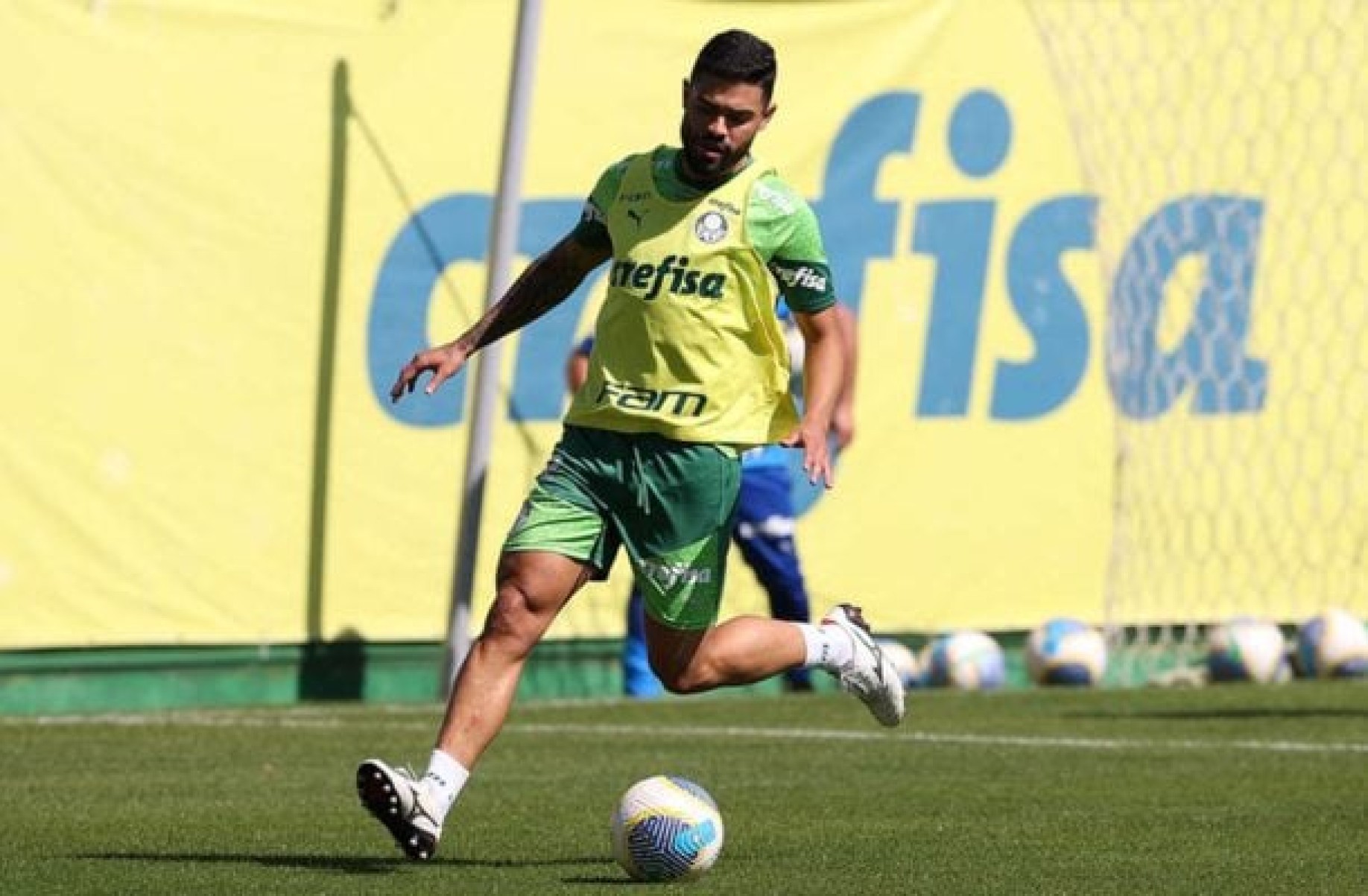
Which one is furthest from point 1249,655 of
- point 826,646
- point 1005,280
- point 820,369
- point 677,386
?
point 677,386

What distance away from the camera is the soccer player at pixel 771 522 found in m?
13.4

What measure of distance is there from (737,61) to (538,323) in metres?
6.56

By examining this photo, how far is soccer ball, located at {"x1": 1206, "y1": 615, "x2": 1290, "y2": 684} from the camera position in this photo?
582 inches

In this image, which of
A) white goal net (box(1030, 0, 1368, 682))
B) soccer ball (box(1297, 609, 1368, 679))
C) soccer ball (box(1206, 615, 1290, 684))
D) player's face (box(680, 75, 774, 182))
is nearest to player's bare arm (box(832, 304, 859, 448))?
white goal net (box(1030, 0, 1368, 682))

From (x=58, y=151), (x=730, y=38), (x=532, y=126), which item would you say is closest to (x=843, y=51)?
(x=532, y=126)

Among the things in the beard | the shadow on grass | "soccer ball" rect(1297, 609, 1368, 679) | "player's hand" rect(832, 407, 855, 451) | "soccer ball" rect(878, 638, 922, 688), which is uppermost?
the beard

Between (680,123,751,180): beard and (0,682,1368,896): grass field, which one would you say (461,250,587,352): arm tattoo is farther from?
(0,682,1368,896): grass field

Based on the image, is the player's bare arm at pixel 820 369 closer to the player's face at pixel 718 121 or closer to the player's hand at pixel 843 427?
the player's face at pixel 718 121

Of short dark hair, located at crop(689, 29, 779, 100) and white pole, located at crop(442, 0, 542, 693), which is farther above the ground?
short dark hair, located at crop(689, 29, 779, 100)

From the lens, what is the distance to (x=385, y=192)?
13.5 m

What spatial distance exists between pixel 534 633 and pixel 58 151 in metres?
5.81

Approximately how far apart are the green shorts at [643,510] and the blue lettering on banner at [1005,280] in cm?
628

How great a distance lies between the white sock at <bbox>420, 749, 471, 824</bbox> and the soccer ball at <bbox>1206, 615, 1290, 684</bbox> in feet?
26.4

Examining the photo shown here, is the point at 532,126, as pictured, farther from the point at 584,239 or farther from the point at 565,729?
the point at 584,239
